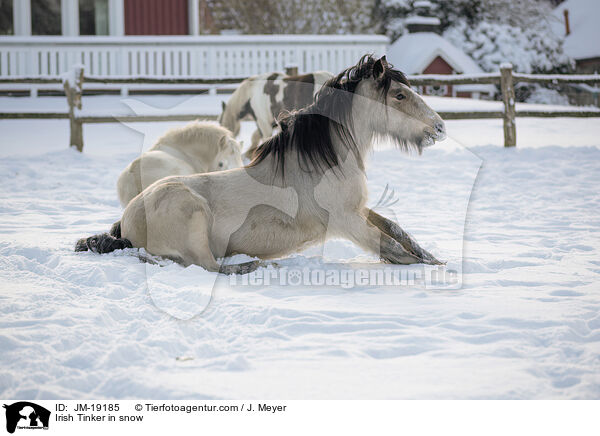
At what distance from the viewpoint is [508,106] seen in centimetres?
1081

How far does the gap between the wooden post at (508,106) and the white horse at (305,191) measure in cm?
696

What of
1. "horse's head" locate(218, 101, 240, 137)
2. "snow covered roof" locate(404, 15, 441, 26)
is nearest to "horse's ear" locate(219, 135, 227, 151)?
"horse's head" locate(218, 101, 240, 137)

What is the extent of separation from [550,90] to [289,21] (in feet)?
34.4

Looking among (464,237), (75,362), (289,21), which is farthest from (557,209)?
(289,21)

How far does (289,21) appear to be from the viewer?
25594 mm

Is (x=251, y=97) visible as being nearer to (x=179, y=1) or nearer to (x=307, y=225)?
(x=307, y=225)

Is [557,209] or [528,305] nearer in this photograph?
[528,305]

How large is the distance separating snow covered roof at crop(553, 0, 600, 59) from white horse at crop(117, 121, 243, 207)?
24629 millimetres

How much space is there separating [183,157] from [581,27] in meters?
27.5

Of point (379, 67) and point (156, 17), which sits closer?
point (379, 67)

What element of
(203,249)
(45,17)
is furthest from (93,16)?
(203,249)

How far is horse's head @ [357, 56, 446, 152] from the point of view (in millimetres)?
4137
